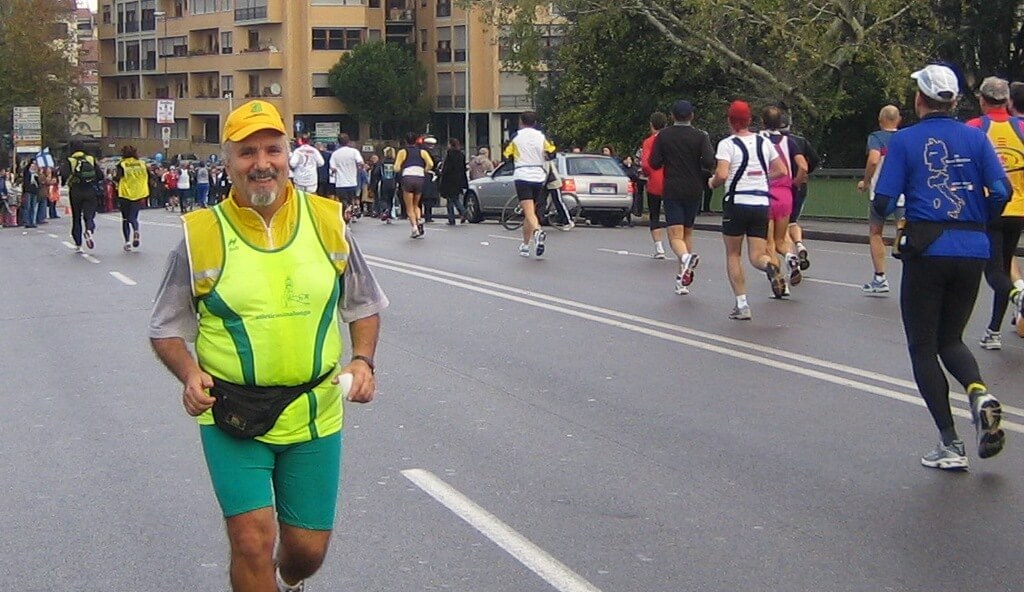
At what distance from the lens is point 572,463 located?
7.62m

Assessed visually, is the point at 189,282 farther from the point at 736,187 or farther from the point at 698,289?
the point at 698,289

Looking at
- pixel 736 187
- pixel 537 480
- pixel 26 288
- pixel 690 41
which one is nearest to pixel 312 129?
pixel 690 41

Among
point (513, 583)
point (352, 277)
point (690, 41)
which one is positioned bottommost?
point (513, 583)

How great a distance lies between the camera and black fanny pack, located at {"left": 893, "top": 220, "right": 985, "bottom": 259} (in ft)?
23.9

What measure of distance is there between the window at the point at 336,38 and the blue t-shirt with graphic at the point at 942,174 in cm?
8025

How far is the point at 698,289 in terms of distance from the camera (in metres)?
15.4

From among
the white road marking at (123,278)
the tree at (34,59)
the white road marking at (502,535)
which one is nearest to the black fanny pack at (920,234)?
the white road marking at (502,535)

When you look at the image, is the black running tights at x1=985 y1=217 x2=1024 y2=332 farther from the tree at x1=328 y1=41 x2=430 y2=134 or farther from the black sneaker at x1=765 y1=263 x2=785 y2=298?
the tree at x1=328 y1=41 x2=430 y2=134

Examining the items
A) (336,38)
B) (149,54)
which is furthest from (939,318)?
(149,54)

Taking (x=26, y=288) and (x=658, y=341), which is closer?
(x=658, y=341)

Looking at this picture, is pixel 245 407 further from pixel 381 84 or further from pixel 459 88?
pixel 459 88

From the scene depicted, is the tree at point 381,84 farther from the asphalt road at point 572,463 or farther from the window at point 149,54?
the asphalt road at point 572,463

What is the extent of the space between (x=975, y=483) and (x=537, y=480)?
6.62 ft

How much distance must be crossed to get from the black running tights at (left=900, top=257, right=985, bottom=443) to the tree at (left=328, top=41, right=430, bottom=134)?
248ft
